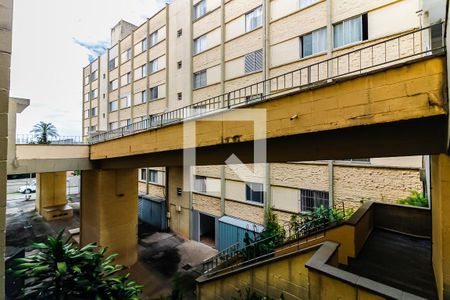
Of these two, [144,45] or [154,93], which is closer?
[154,93]

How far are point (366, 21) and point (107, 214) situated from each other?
47.1ft

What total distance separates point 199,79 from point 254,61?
4506 mm

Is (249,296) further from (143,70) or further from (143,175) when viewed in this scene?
(143,70)

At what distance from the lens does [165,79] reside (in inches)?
715

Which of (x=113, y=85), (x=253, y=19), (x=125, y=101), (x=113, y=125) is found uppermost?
(x=113, y=85)

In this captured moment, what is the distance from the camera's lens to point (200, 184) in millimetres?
15414

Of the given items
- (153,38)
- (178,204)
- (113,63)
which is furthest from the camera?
(113,63)

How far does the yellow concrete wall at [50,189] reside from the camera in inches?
851

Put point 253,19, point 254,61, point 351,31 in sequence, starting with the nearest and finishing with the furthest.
→ point 351,31, point 254,61, point 253,19

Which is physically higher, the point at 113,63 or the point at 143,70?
the point at 113,63

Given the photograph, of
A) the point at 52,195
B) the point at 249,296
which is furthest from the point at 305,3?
the point at 52,195

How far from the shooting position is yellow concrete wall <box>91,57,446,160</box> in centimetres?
300

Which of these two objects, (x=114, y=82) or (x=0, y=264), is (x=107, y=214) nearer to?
(x=0, y=264)

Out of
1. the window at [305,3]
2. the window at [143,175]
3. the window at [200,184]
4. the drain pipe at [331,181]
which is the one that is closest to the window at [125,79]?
the window at [143,175]
